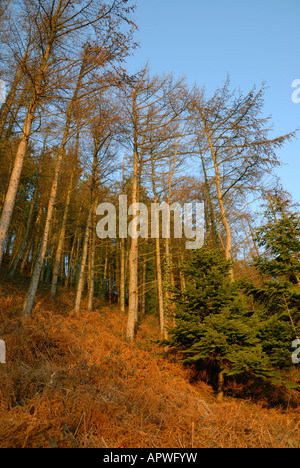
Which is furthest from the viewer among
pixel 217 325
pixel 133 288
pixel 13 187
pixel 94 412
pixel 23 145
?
pixel 133 288

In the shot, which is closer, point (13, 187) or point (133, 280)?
point (13, 187)

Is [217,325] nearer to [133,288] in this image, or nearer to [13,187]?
[133,288]

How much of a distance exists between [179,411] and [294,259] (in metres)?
5.77

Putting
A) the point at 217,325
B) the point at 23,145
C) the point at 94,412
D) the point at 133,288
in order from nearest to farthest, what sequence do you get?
the point at 94,412 → the point at 23,145 → the point at 217,325 → the point at 133,288

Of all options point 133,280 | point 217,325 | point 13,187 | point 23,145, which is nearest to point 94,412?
point 217,325

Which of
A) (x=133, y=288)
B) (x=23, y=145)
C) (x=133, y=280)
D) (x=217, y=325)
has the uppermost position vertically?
(x=23, y=145)

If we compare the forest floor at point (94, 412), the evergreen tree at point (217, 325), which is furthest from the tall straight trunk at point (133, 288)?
the forest floor at point (94, 412)

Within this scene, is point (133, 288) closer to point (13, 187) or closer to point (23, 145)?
point (13, 187)

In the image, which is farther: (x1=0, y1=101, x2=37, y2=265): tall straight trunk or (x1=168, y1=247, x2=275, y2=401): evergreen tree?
(x1=168, y1=247, x2=275, y2=401): evergreen tree

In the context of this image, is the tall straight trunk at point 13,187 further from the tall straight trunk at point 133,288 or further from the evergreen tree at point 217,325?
the evergreen tree at point 217,325

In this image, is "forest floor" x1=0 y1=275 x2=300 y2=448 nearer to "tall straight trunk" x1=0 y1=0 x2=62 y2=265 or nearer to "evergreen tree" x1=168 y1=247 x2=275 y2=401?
"evergreen tree" x1=168 y1=247 x2=275 y2=401

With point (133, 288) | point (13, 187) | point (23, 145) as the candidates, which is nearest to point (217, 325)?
point (133, 288)

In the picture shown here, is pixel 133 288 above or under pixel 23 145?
under

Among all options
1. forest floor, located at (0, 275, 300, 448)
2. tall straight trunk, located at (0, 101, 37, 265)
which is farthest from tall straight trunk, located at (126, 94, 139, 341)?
tall straight trunk, located at (0, 101, 37, 265)
